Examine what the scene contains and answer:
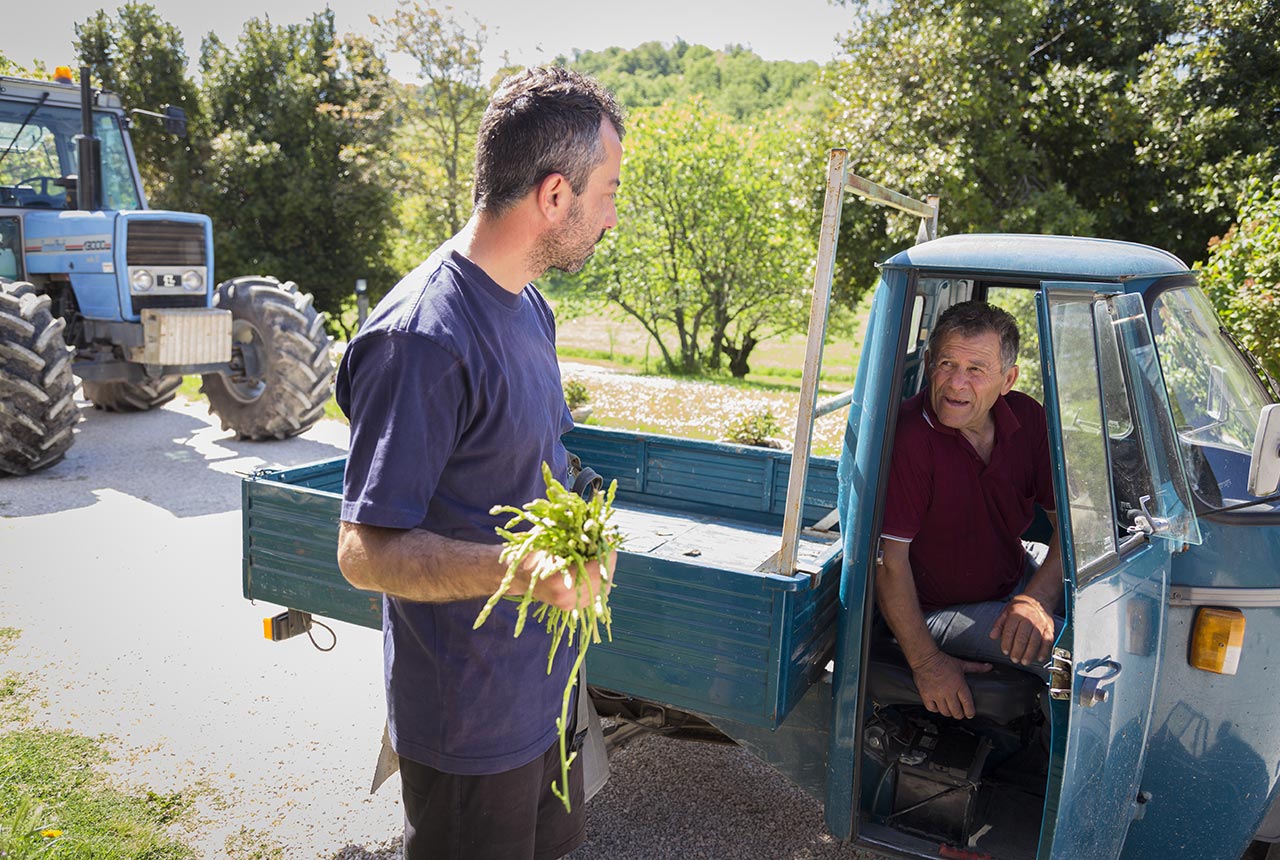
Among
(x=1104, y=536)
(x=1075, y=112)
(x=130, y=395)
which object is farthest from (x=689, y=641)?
(x=1075, y=112)

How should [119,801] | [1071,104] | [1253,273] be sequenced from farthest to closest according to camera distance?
[1071,104]
[1253,273]
[119,801]

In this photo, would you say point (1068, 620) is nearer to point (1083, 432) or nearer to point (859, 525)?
point (1083, 432)

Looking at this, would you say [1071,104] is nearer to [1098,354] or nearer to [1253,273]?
[1253,273]

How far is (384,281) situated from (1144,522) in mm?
21395

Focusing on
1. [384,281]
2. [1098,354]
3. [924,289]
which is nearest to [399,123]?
[384,281]

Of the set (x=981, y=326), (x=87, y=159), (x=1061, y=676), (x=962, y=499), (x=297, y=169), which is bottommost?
(x=1061, y=676)

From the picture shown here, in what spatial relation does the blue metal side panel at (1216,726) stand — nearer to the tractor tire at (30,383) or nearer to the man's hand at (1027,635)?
the man's hand at (1027,635)

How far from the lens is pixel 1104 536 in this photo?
2.38 meters

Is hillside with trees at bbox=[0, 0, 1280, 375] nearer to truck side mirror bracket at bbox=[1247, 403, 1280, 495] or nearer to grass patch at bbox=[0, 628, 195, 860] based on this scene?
truck side mirror bracket at bbox=[1247, 403, 1280, 495]

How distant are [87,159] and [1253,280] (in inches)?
390

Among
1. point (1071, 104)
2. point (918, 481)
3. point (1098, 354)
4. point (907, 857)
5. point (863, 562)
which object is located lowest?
point (907, 857)

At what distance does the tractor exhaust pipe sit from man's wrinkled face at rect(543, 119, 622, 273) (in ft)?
27.9

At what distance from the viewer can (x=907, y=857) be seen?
9.15ft

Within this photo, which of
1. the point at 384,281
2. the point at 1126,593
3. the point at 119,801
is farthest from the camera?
the point at 384,281
